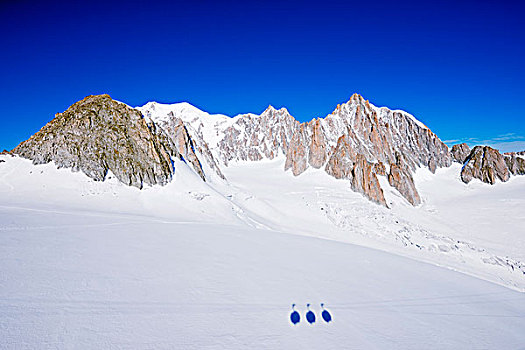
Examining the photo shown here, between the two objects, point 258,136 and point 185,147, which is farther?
point 258,136

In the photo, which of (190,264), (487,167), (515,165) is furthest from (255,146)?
(190,264)

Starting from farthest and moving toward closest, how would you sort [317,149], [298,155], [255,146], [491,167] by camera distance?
[255,146], [298,155], [491,167], [317,149]

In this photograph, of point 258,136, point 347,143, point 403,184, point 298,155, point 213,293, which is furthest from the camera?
point 258,136

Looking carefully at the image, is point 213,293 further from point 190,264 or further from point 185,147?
point 185,147

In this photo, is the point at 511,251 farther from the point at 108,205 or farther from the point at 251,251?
the point at 108,205

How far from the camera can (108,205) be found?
1560 cm

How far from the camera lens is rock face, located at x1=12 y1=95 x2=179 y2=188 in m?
18.8

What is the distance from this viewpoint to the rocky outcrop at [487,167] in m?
63.5

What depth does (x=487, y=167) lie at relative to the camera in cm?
6469

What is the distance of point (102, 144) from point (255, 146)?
87147mm

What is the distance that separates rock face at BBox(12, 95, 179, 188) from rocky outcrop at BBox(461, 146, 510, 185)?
244 ft

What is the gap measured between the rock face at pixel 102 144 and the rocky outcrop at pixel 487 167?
74255mm

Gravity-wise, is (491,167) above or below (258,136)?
below

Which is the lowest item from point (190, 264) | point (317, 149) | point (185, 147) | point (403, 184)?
point (190, 264)
